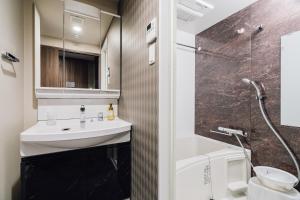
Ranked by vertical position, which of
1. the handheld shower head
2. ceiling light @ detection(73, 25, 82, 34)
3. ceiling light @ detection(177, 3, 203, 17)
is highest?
ceiling light @ detection(177, 3, 203, 17)

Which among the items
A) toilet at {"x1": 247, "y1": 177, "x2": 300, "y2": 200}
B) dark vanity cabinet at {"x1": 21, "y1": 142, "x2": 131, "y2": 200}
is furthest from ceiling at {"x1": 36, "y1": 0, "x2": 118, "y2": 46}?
toilet at {"x1": 247, "y1": 177, "x2": 300, "y2": 200}

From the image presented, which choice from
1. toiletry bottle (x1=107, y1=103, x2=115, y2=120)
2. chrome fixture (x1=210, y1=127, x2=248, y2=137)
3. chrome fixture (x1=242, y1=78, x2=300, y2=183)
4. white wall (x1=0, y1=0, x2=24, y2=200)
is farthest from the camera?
chrome fixture (x1=210, y1=127, x2=248, y2=137)

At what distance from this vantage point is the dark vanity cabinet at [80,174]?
1014 mm

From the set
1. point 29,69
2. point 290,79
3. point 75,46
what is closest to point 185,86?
point 290,79

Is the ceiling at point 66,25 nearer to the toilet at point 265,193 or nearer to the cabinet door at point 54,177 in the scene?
the cabinet door at point 54,177

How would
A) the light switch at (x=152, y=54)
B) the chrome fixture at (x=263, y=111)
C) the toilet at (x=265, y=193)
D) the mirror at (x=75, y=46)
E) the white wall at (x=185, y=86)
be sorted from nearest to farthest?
the light switch at (x=152, y=54) < the toilet at (x=265, y=193) < the mirror at (x=75, y=46) < the chrome fixture at (x=263, y=111) < the white wall at (x=185, y=86)

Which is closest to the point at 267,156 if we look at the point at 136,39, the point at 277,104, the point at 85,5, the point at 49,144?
the point at 277,104

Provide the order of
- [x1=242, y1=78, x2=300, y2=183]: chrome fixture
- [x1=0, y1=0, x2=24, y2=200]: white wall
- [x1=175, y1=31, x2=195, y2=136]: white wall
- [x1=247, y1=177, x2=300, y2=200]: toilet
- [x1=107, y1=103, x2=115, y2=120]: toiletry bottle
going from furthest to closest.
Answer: [x1=175, y1=31, x2=195, y2=136]: white wall < [x1=107, y1=103, x2=115, y2=120]: toiletry bottle < [x1=242, y1=78, x2=300, y2=183]: chrome fixture < [x1=247, y1=177, x2=300, y2=200]: toilet < [x1=0, y1=0, x2=24, y2=200]: white wall

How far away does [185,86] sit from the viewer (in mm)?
2537

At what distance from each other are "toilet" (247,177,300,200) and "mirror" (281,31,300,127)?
640mm

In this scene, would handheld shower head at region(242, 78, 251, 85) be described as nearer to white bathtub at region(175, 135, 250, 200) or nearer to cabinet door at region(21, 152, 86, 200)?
white bathtub at region(175, 135, 250, 200)

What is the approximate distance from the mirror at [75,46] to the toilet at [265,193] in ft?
5.54

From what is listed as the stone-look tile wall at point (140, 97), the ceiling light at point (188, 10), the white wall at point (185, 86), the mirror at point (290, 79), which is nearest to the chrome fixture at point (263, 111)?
the mirror at point (290, 79)

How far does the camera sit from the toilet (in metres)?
1.27
